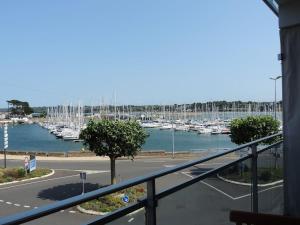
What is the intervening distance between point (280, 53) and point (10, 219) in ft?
15.3

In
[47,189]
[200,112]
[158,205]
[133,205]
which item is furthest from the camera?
[200,112]

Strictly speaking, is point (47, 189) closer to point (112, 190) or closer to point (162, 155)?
point (162, 155)

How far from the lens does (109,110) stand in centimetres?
12425

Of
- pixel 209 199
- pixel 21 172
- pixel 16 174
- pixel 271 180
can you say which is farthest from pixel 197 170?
pixel 21 172

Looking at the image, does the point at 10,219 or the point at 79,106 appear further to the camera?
the point at 79,106

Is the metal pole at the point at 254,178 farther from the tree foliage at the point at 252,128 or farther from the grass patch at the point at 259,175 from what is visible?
the tree foliage at the point at 252,128

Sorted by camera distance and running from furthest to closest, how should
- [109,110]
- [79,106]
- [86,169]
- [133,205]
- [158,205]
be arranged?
[79,106], [109,110], [86,169], [158,205], [133,205]

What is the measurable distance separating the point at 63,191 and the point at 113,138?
18.2 ft

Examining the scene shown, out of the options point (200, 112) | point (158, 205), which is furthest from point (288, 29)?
point (200, 112)

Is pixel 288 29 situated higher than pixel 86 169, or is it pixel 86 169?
pixel 288 29

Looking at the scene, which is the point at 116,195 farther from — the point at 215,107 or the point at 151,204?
the point at 215,107

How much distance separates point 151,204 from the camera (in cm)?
334

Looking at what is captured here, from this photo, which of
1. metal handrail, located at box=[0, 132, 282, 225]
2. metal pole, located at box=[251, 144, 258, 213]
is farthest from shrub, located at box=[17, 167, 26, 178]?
metal handrail, located at box=[0, 132, 282, 225]

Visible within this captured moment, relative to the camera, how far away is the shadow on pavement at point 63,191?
35.2 m
